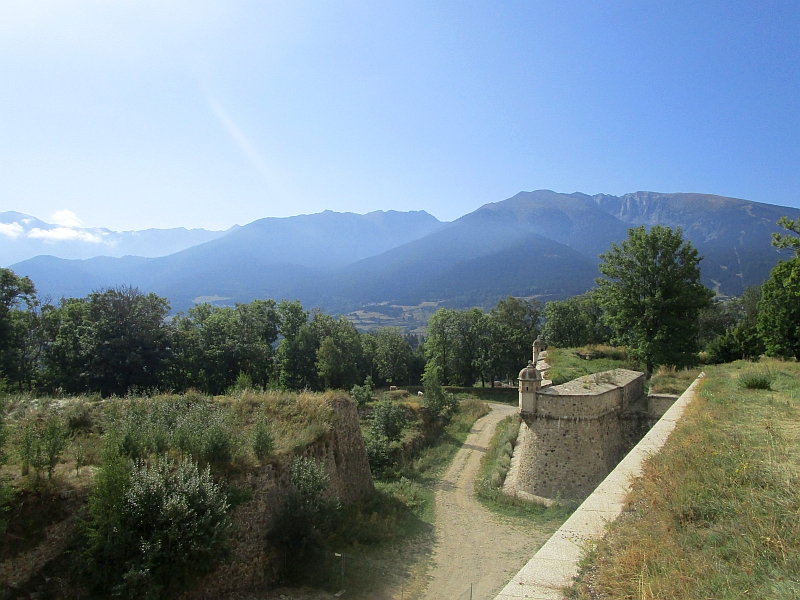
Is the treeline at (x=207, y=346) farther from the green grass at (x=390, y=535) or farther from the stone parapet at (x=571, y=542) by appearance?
the stone parapet at (x=571, y=542)

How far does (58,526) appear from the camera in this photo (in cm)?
915

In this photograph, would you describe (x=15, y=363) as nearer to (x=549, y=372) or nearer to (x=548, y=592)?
(x=549, y=372)

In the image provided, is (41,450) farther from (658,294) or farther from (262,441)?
(658,294)

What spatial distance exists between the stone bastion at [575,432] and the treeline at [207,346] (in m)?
12.5

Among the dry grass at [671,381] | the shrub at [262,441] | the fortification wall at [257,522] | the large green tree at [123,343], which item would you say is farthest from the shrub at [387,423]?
the large green tree at [123,343]

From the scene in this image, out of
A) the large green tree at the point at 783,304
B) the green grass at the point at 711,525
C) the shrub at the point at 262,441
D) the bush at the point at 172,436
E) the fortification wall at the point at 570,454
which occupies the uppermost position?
the large green tree at the point at 783,304

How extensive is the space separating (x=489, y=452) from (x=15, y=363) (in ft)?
92.4

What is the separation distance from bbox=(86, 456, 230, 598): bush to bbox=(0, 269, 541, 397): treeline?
9.88 meters

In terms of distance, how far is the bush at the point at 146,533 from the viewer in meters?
8.56

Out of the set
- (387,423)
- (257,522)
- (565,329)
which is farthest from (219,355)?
(565,329)

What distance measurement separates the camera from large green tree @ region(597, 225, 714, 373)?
20922mm

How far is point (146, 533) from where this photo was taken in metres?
8.86

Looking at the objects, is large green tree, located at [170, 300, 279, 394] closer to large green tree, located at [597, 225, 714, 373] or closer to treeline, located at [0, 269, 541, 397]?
treeline, located at [0, 269, 541, 397]

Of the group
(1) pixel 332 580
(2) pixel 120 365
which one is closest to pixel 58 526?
(1) pixel 332 580
